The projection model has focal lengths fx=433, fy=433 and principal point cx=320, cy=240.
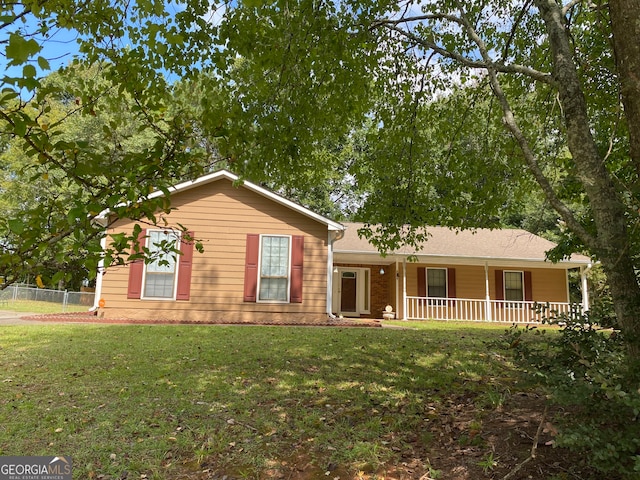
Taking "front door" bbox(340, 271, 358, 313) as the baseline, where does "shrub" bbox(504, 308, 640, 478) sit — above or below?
below

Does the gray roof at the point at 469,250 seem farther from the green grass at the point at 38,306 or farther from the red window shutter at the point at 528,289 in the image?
the green grass at the point at 38,306

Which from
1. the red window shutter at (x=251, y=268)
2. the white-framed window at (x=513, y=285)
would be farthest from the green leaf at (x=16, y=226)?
the white-framed window at (x=513, y=285)

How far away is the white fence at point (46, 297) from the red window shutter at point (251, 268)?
10.6m

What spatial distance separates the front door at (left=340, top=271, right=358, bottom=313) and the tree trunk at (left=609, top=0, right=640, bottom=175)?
50.2 ft

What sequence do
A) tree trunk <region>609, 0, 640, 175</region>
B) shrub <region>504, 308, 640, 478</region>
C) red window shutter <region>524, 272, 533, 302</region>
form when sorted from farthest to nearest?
red window shutter <region>524, 272, 533, 302</region> → tree trunk <region>609, 0, 640, 175</region> → shrub <region>504, 308, 640, 478</region>

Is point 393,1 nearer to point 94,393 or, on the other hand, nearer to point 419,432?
point 419,432

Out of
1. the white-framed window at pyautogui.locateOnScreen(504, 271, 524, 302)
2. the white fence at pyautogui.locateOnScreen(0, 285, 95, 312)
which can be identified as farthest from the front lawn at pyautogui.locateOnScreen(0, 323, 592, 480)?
the white fence at pyautogui.locateOnScreen(0, 285, 95, 312)

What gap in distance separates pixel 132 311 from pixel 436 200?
363 inches

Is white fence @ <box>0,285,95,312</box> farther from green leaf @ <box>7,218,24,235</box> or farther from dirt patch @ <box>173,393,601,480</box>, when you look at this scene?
green leaf @ <box>7,218,24,235</box>

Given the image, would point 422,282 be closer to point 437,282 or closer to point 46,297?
point 437,282

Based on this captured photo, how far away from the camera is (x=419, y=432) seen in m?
4.05

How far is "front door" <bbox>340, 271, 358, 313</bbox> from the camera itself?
1788cm

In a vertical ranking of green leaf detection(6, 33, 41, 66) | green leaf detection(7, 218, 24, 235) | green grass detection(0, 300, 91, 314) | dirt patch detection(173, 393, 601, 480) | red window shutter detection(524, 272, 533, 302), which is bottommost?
dirt patch detection(173, 393, 601, 480)

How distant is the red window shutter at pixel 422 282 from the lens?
16672 millimetres
